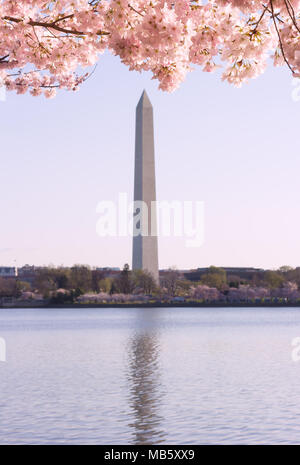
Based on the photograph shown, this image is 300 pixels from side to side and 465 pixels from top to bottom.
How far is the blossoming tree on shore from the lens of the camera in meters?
5.73

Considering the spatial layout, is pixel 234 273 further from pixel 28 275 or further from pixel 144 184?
pixel 144 184

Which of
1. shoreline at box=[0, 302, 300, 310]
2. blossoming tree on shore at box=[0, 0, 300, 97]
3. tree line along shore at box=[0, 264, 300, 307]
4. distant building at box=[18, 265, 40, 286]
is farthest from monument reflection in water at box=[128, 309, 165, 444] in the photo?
distant building at box=[18, 265, 40, 286]

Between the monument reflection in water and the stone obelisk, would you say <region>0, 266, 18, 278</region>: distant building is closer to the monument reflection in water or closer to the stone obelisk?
the stone obelisk

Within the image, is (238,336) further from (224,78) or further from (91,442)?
(224,78)

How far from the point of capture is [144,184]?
6919 centimetres

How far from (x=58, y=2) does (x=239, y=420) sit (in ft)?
29.2

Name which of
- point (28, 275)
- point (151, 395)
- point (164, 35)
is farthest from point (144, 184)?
point (28, 275)

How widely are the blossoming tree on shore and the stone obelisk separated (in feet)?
193

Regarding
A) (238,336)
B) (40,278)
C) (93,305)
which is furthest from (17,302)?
(238,336)

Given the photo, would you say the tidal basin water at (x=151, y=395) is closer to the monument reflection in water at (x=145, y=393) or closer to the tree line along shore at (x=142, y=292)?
the monument reflection in water at (x=145, y=393)

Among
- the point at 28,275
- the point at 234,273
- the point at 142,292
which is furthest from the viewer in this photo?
the point at 28,275

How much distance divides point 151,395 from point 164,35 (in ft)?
40.6
